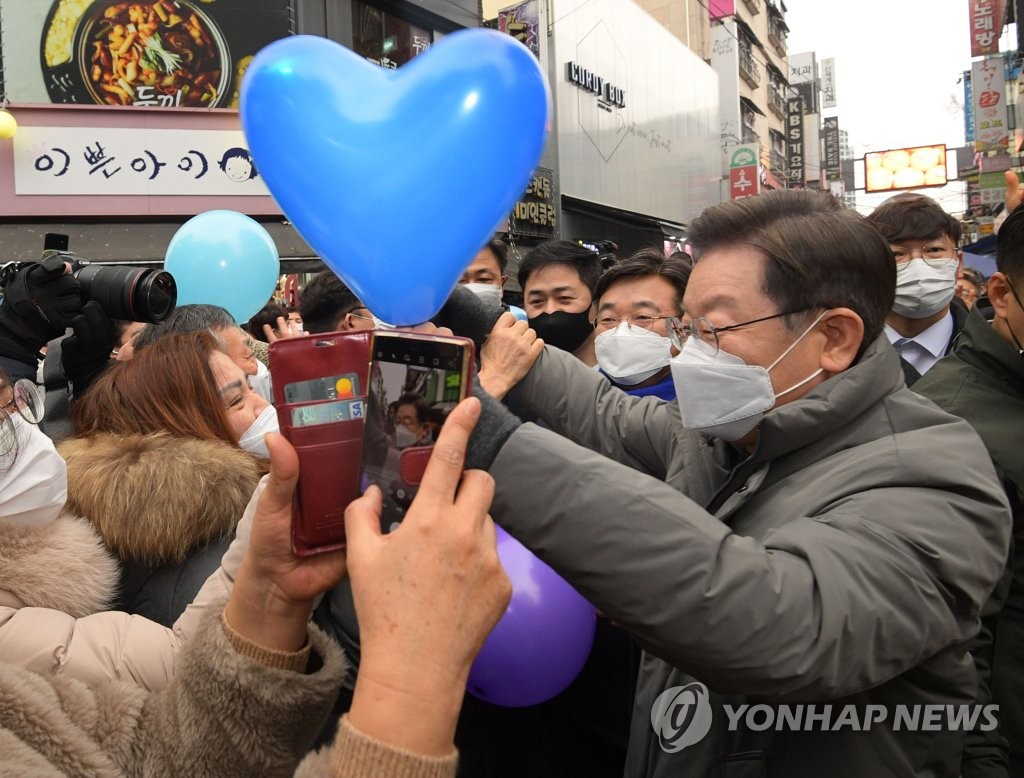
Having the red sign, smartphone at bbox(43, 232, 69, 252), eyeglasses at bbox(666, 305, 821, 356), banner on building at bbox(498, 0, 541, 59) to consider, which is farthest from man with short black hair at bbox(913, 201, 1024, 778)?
the red sign

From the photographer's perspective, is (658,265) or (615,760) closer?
(615,760)

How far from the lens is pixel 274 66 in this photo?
4.09ft

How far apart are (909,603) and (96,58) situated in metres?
10.4

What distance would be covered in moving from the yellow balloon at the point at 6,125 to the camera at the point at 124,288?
22.7ft

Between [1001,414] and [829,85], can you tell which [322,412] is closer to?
[1001,414]

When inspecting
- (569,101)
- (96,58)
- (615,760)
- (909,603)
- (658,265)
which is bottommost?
(615,760)

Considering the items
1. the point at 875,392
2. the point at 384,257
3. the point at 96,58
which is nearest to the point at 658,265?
the point at 875,392

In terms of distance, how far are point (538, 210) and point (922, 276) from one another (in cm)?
1062

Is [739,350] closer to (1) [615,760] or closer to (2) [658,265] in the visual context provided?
(1) [615,760]

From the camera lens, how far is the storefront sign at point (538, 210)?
13180 millimetres

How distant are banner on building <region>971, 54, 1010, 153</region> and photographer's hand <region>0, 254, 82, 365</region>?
74.0 ft

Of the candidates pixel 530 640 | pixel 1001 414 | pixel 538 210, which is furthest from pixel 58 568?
pixel 538 210

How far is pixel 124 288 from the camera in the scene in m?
2.39

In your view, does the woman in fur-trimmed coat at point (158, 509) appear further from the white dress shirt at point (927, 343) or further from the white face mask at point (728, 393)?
the white dress shirt at point (927, 343)
